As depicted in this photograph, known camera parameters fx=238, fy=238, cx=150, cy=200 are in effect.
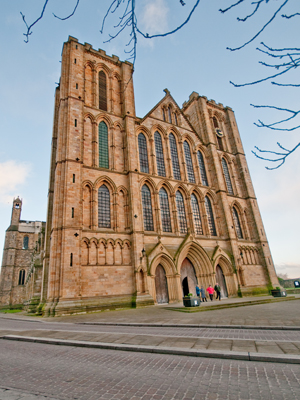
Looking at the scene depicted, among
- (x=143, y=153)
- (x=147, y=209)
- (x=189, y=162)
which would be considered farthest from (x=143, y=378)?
(x=189, y=162)

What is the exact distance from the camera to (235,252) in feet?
82.6

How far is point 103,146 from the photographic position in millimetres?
22781

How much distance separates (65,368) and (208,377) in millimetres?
2785

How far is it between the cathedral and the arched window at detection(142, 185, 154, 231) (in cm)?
10

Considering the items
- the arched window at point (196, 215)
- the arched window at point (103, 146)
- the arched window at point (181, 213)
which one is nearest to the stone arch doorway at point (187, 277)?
the arched window at point (181, 213)

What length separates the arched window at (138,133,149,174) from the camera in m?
24.0

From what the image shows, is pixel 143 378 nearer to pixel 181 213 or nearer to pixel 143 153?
pixel 181 213

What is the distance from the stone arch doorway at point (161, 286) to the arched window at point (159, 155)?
9.75m

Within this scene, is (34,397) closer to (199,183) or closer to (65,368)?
(65,368)

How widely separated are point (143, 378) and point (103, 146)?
20.9m

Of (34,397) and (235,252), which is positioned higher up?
(235,252)

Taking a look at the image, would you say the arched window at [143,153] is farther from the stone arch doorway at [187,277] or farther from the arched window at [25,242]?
the arched window at [25,242]

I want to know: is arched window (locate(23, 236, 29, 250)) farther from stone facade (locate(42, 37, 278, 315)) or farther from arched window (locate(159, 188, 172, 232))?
arched window (locate(159, 188, 172, 232))

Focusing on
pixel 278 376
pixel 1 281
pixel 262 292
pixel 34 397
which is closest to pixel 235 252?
pixel 262 292
